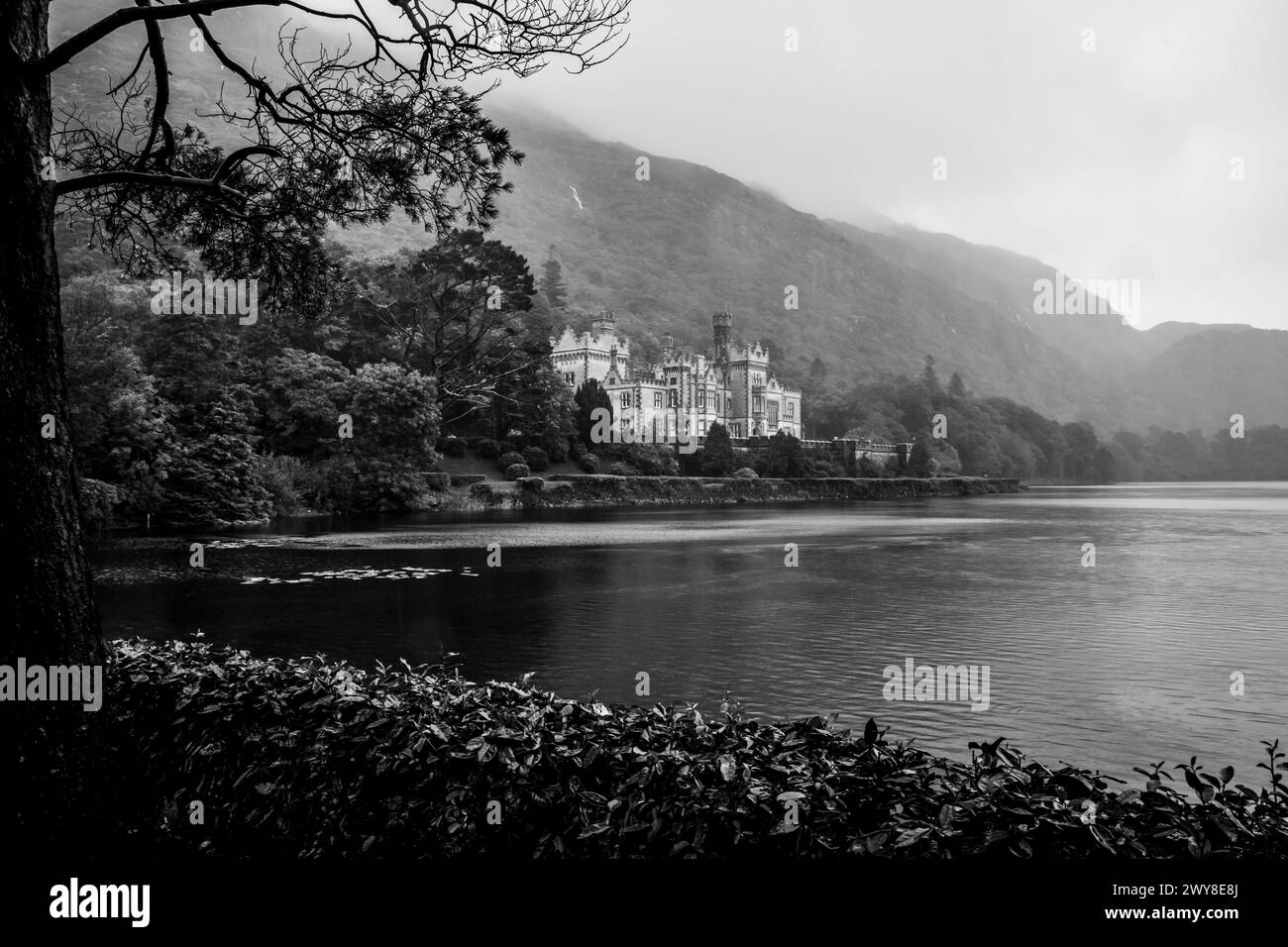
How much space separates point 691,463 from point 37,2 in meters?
86.2

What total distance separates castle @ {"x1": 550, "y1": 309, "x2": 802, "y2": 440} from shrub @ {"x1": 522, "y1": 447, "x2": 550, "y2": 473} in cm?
2239

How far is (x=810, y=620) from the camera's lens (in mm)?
17484

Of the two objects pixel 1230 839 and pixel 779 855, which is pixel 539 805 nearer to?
pixel 779 855

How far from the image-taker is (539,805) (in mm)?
4297

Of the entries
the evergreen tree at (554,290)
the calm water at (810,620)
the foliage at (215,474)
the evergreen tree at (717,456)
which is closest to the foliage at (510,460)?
the foliage at (215,474)

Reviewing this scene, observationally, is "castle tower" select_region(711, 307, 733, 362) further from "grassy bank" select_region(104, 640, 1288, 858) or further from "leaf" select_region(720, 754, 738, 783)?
"leaf" select_region(720, 754, 738, 783)

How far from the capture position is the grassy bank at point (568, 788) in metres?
3.82

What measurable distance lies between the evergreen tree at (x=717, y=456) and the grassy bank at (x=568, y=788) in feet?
275

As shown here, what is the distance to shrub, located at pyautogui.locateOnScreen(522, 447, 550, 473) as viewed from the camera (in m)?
71.4

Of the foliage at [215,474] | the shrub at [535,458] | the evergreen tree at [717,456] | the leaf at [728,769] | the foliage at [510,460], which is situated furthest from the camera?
the evergreen tree at [717,456]

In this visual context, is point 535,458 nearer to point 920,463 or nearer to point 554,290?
point 920,463

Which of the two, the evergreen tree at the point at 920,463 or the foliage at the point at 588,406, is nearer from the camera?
the foliage at the point at 588,406

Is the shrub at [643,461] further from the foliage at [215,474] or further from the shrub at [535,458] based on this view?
the foliage at [215,474]
